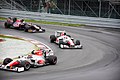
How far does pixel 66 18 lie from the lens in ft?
73.8

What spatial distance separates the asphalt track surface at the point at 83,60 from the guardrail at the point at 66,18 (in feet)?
5.23

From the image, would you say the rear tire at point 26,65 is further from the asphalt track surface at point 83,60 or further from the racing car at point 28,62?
the asphalt track surface at point 83,60

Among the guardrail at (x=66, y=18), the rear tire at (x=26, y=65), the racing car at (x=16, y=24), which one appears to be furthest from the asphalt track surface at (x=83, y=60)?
the guardrail at (x=66, y=18)

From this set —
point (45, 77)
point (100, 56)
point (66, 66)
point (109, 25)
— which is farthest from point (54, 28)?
point (45, 77)

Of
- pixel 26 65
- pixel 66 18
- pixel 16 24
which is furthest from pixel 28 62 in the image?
pixel 66 18

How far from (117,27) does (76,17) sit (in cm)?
317

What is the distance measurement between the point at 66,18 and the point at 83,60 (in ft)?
37.1

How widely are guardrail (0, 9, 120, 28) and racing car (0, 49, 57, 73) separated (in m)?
10.1

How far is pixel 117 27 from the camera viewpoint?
68.2 feet

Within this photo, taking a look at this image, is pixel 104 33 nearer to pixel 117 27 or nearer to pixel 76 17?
pixel 117 27

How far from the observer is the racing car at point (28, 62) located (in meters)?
9.35

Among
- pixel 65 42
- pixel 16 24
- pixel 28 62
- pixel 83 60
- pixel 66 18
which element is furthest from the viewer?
pixel 66 18

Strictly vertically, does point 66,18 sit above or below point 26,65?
above

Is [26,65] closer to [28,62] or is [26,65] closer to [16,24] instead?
[28,62]
